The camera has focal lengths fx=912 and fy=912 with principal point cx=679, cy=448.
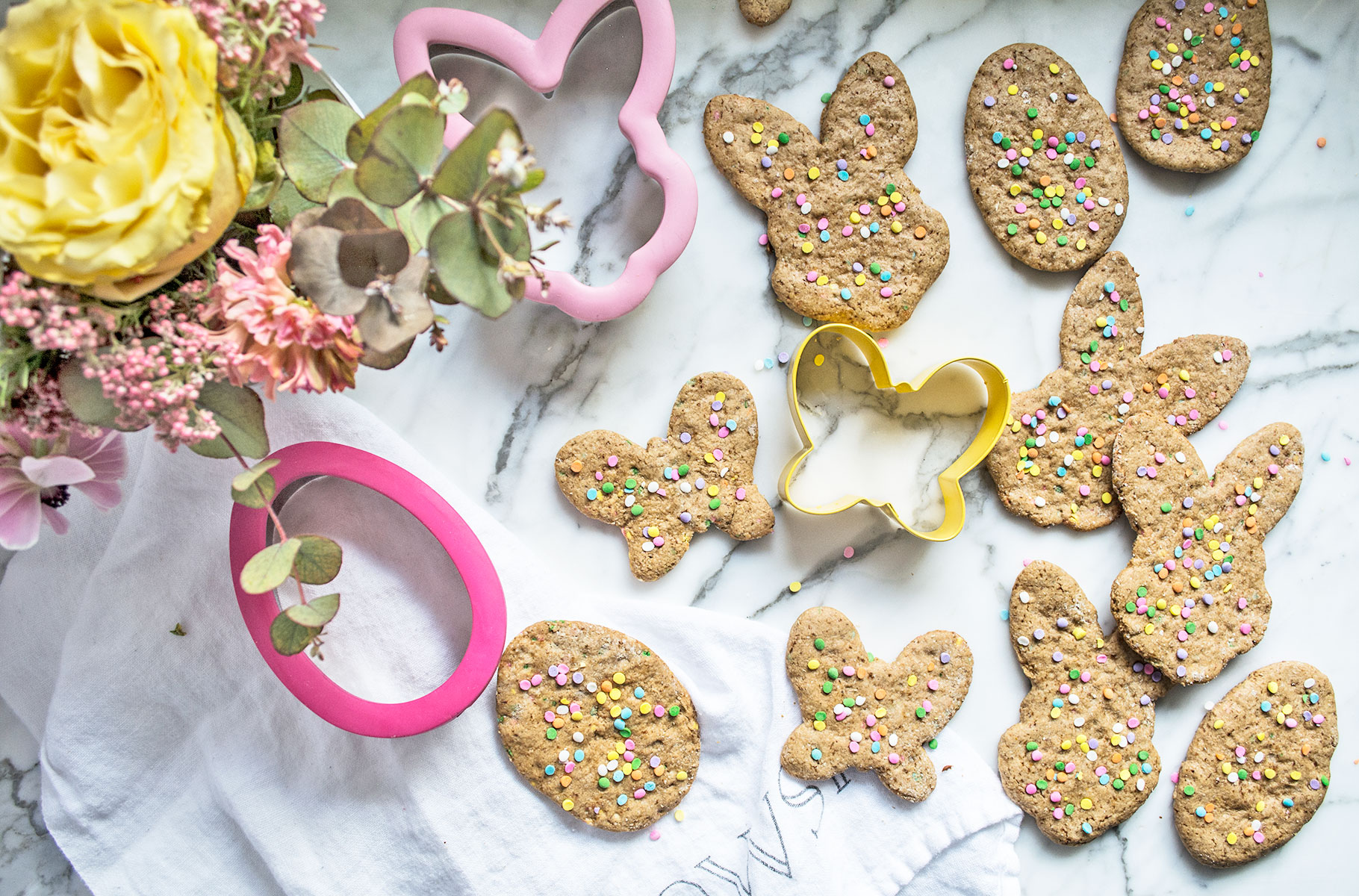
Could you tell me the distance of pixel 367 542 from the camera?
1.01m

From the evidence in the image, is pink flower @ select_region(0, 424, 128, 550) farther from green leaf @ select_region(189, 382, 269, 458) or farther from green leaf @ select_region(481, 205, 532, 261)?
green leaf @ select_region(481, 205, 532, 261)

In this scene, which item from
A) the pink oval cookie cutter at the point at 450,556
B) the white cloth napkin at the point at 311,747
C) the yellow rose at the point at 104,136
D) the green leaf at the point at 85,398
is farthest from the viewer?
the white cloth napkin at the point at 311,747

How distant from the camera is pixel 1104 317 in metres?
1.07

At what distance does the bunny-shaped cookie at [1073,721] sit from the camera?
1.06 m

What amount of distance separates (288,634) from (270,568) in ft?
0.19

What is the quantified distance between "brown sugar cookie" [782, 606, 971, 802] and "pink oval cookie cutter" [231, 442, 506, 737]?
35 centimetres

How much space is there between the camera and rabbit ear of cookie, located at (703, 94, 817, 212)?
104 centimetres

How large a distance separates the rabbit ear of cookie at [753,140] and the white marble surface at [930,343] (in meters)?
0.03

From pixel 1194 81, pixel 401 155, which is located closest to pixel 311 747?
pixel 401 155

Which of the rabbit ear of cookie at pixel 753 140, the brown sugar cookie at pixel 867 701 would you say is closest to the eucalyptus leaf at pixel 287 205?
the rabbit ear of cookie at pixel 753 140

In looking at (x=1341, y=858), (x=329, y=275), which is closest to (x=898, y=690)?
(x=1341, y=858)

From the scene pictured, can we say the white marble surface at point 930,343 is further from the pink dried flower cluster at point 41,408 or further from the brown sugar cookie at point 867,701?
the pink dried flower cluster at point 41,408

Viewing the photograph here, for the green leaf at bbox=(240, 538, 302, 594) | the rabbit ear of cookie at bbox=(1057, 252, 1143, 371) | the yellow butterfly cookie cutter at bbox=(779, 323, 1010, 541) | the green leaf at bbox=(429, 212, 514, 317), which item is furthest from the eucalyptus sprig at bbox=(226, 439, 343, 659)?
the rabbit ear of cookie at bbox=(1057, 252, 1143, 371)

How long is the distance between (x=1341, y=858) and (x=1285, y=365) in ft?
2.01
